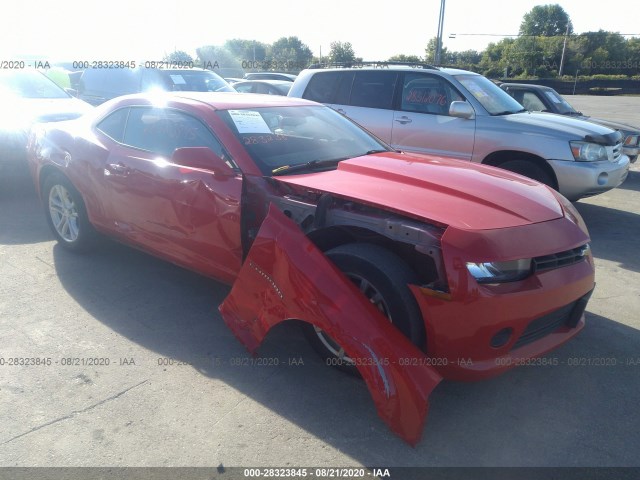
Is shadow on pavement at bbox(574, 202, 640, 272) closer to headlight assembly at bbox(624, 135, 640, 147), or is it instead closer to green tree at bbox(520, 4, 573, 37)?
headlight assembly at bbox(624, 135, 640, 147)

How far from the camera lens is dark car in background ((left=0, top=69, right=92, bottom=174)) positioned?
704 centimetres

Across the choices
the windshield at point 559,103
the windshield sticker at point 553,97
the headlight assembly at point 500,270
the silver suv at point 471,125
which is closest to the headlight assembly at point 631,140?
the windshield at point 559,103

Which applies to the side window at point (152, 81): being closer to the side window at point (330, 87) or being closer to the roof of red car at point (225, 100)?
the side window at point (330, 87)

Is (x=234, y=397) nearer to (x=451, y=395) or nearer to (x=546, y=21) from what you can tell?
(x=451, y=395)

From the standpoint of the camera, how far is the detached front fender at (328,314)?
2.63 meters

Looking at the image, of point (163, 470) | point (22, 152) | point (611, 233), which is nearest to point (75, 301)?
point (163, 470)

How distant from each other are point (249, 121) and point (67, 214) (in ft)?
7.44

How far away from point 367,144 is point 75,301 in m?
2.60

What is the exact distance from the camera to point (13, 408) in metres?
2.95

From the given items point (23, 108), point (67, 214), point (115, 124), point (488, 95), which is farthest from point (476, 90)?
point (23, 108)

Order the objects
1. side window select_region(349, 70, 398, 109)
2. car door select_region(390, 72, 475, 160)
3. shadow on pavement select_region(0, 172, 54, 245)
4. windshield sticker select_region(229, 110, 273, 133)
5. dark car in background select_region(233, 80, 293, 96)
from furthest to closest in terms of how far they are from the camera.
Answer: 1. dark car in background select_region(233, 80, 293, 96)
2. side window select_region(349, 70, 398, 109)
3. car door select_region(390, 72, 475, 160)
4. shadow on pavement select_region(0, 172, 54, 245)
5. windshield sticker select_region(229, 110, 273, 133)

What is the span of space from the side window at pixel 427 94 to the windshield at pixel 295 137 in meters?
2.70

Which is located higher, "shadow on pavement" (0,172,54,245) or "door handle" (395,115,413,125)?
"door handle" (395,115,413,125)

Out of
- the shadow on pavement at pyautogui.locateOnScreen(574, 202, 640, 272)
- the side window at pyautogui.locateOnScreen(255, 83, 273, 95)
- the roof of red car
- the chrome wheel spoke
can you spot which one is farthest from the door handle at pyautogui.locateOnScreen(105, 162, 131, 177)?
the side window at pyautogui.locateOnScreen(255, 83, 273, 95)
